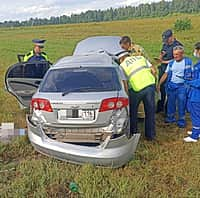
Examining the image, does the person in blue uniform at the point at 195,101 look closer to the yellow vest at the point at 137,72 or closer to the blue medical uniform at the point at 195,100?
the blue medical uniform at the point at 195,100

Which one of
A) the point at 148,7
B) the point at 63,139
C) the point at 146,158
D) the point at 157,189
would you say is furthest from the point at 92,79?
the point at 148,7

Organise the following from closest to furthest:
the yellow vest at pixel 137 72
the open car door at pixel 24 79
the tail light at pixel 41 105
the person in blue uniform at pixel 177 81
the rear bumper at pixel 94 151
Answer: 1. the rear bumper at pixel 94 151
2. the tail light at pixel 41 105
3. the yellow vest at pixel 137 72
4. the person in blue uniform at pixel 177 81
5. the open car door at pixel 24 79

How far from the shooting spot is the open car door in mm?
7184

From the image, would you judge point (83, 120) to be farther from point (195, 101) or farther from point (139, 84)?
point (195, 101)

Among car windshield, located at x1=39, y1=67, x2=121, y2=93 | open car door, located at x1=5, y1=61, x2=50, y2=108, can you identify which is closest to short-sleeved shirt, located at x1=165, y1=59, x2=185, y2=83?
car windshield, located at x1=39, y1=67, x2=121, y2=93

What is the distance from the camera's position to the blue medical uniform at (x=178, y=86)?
6.53m

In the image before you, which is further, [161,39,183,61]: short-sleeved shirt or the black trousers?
[161,39,183,61]: short-sleeved shirt

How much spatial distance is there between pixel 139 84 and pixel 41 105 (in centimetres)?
168

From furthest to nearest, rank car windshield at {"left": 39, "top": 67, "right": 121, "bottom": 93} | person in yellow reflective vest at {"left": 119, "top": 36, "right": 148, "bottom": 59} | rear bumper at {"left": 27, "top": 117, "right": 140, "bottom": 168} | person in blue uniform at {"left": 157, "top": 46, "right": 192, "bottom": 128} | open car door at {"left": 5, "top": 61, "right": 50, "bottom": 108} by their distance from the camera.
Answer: open car door at {"left": 5, "top": 61, "right": 50, "bottom": 108} < person in blue uniform at {"left": 157, "top": 46, "right": 192, "bottom": 128} < person in yellow reflective vest at {"left": 119, "top": 36, "right": 148, "bottom": 59} < car windshield at {"left": 39, "top": 67, "right": 121, "bottom": 93} < rear bumper at {"left": 27, "top": 117, "right": 140, "bottom": 168}

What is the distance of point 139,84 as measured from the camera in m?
5.73

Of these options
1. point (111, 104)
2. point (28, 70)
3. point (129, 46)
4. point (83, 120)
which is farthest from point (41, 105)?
point (28, 70)

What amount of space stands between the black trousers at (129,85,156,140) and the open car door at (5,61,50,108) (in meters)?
2.18

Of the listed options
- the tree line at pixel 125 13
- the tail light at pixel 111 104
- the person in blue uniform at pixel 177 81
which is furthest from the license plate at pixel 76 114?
the tree line at pixel 125 13

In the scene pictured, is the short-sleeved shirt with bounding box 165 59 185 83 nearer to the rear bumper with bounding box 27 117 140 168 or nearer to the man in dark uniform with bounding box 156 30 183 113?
the man in dark uniform with bounding box 156 30 183 113
